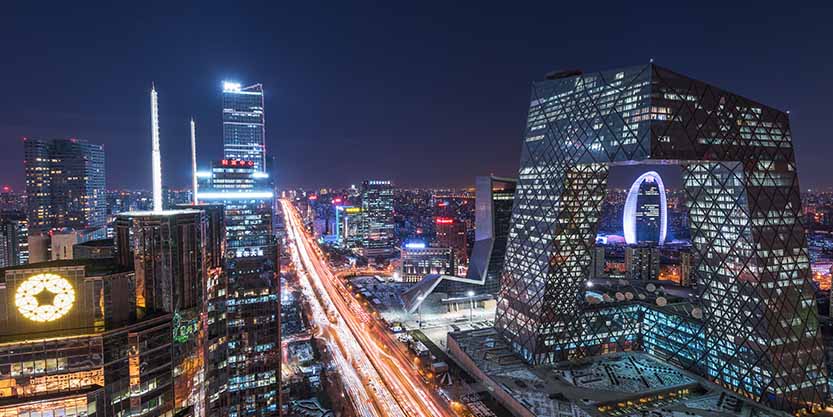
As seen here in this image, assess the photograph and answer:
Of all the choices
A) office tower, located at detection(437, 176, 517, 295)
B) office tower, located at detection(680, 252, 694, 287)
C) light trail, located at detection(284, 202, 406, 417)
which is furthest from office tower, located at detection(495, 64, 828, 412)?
office tower, located at detection(680, 252, 694, 287)

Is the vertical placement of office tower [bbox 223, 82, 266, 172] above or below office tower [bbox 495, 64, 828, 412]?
above

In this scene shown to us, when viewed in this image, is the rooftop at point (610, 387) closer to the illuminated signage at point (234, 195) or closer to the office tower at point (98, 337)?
the office tower at point (98, 337)

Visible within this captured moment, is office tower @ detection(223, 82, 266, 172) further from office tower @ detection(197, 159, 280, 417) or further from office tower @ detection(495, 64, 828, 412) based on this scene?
office tower @ detection(495, 64, 828, 412)

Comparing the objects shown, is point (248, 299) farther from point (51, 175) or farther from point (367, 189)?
point (367, 189)

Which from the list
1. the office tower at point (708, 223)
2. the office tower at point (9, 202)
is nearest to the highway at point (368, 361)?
the office tower at point (708, 223)

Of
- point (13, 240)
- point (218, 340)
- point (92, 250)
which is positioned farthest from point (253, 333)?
point (13, 240)

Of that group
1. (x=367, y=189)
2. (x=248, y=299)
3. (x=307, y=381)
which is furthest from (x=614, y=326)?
(x=367, y=189)
